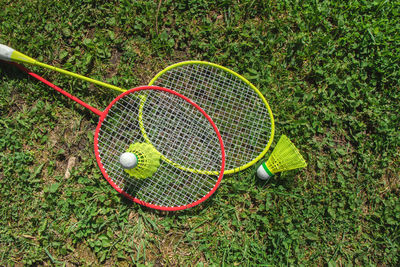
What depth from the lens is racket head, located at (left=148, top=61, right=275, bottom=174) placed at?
Result: 273cm

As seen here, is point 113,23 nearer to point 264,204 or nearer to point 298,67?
point 298,67

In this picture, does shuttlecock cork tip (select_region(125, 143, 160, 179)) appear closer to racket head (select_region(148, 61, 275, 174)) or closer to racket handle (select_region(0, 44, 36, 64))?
racket head (select_region(148, 61, 275, 174))

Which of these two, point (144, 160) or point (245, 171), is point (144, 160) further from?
point (245, 171)

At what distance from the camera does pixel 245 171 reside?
2.78 metres

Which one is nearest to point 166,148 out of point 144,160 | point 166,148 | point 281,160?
point 166,148

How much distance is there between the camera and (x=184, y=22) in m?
2.93

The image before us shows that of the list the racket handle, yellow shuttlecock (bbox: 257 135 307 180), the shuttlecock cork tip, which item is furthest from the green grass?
the shuttlecock cork tip

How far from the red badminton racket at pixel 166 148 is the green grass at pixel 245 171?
0.19 metres

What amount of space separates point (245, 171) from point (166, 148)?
0.77 metres

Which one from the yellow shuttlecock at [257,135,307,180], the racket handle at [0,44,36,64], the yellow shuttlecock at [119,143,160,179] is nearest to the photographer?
the yellow shuttlecock at [119,143,160,179]

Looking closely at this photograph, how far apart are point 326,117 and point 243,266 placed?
1.61m

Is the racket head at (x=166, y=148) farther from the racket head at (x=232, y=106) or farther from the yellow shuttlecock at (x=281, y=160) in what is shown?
the yellow shuttlecock at (x=281, y=160)

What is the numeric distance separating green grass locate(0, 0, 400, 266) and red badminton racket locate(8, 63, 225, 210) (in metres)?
0.19

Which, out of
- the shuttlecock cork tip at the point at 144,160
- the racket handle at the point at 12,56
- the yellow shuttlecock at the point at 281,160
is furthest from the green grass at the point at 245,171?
the shuttlecock cork tip at the point at 144,160
